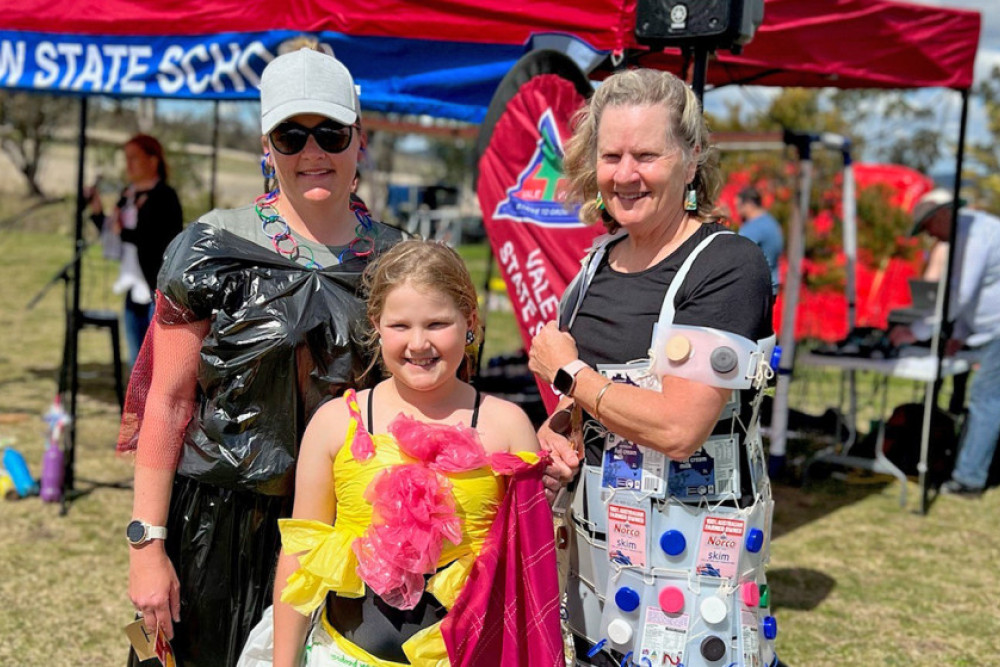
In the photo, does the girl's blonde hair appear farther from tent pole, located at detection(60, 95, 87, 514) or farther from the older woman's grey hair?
tent pole, located at detection(60, 95, 87, 514)

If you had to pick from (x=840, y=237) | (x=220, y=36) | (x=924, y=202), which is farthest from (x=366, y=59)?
(x=840, y=237)

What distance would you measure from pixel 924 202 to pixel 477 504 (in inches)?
229

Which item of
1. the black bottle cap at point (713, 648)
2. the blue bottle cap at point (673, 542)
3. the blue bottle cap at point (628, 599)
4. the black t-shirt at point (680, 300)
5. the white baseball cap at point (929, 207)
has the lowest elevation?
the black bottle cap at point (713, 648)

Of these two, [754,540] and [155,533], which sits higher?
[754,540]

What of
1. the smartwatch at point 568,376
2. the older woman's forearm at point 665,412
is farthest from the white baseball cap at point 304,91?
the older woman's forearm at point 665,412

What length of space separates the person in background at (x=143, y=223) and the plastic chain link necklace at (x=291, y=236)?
188 inches

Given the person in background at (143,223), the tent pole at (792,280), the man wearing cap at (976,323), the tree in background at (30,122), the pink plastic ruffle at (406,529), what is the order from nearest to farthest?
the pink plastic ruffle at (406,529)
the tent pole at (792,280)
the man wearing cap at (976,323)
the person in background at (143,223)
the tree in background at (30,122)

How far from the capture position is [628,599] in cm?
196

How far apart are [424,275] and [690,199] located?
574mm

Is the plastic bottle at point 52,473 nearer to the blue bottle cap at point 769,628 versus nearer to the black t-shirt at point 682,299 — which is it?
the black t-shirt at point 682,299

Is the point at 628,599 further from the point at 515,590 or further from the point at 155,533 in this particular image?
the point at 155,533

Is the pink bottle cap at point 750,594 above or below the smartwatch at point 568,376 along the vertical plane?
below

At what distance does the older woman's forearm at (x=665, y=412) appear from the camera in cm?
182

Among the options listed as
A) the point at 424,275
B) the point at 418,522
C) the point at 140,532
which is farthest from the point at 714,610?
the point at 140,532
